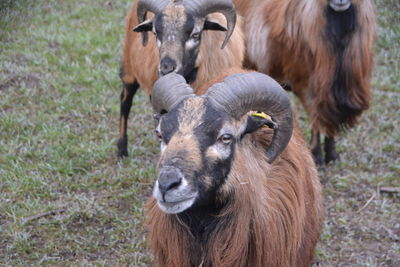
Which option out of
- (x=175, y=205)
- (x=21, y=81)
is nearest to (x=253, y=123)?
(x=175, y=205)

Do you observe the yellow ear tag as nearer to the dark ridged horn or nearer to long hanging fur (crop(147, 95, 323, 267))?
long hanging fur (crop(147, 95, 323, 267))

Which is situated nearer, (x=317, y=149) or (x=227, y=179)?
(x=227, y=179)

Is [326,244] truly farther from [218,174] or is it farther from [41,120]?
[41,120]

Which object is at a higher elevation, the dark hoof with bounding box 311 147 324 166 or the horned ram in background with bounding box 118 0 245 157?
the horned ram in background with bounding box 118 0 245 157

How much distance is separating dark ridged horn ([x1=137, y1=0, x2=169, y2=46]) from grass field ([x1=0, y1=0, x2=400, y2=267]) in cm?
93

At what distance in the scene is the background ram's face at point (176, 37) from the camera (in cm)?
584

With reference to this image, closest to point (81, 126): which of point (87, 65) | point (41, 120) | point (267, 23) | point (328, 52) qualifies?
point (41, 120)

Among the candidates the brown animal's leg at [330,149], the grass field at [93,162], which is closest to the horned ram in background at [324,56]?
the brown animal's leg at [330,149]

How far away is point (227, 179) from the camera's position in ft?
12.1

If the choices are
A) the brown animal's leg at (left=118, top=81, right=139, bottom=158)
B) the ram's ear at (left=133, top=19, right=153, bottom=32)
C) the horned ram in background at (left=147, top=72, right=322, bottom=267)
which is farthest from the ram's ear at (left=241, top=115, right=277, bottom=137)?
the brown animal's leg at (left=118, top=81, right=139, bottom=158)

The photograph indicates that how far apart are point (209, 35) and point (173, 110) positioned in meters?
3.00

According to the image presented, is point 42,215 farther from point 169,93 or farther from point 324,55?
point 324,55

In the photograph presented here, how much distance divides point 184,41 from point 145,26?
0.52 metres

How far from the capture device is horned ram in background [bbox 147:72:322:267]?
11.5 feet
